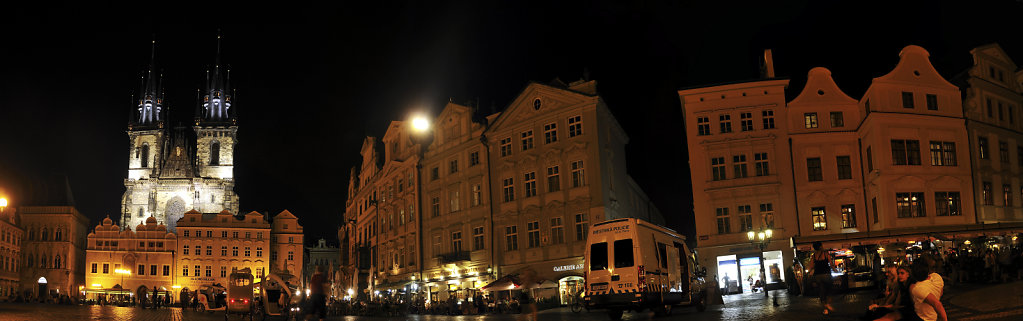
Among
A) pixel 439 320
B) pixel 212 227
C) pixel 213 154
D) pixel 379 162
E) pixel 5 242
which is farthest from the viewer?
pixel 213 154

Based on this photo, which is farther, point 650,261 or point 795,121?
point 795,121

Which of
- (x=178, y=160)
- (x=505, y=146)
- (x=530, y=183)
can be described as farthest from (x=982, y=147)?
(x=178, y=160)

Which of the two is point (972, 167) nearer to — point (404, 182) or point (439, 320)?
point (439, 320)

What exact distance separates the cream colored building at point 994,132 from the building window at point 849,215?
526 cm

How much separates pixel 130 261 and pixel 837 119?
8458 cm

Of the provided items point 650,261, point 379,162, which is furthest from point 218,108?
point 650,261

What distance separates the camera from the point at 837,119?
4031 centimetres

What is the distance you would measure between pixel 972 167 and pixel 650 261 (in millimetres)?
23847

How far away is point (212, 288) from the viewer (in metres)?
44.0

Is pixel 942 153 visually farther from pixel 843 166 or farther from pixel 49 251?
pixel 49 251

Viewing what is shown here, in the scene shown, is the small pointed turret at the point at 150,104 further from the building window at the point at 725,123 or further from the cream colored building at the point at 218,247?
the building window at the point at 725,123

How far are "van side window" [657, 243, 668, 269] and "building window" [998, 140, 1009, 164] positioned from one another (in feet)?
82.4

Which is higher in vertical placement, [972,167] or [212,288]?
[972,167]

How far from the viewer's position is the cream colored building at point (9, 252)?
273ft
